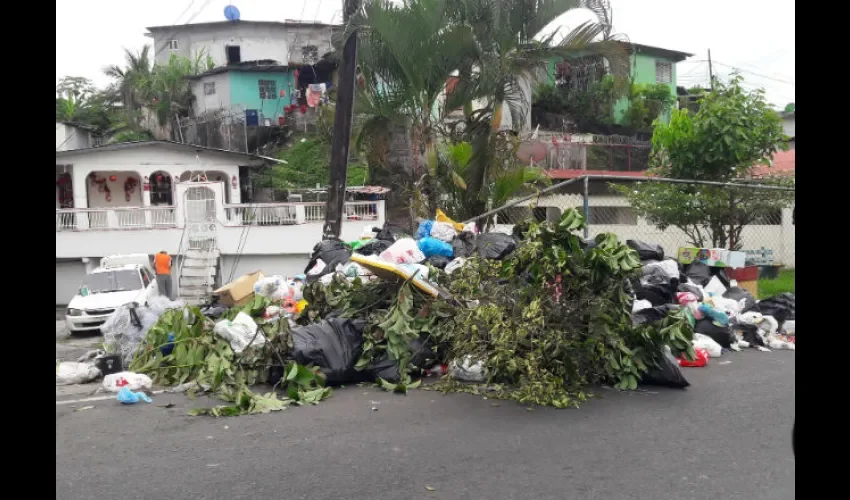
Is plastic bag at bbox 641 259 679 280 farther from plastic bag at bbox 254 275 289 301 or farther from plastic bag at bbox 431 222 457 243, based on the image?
plastic bag at bbox 254 275 289 301

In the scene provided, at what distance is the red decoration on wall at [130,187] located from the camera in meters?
29.5

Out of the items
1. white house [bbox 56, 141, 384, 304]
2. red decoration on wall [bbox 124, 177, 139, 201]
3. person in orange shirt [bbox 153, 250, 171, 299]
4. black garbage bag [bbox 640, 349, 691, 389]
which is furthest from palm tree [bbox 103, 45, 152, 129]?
black garbage bag [bbox 640, 349, 691, 389]

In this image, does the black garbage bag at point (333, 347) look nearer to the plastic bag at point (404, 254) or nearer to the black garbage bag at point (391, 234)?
the plastic bag at point (404, 254)

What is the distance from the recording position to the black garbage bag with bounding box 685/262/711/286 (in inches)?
384

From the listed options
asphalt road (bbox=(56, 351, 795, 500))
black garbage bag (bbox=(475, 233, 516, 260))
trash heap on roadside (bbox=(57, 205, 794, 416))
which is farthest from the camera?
black garbage bag (bbox=(475, 233, 516, 260))

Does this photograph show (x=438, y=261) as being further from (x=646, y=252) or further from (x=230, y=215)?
(x=230, y=215)

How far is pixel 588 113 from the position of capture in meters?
34.3

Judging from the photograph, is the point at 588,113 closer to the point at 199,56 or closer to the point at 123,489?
the point at 199,56

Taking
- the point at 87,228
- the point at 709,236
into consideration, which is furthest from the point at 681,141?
the point at 87,228

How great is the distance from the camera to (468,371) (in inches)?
264

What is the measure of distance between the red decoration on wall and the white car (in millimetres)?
12150

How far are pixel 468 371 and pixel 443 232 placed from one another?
322cm

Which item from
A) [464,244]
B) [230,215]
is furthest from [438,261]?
[230,215]
